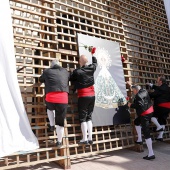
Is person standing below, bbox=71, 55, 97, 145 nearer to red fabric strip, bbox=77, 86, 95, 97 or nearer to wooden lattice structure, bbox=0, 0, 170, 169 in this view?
red fabric strip, bbox=77, 86, 95, 97

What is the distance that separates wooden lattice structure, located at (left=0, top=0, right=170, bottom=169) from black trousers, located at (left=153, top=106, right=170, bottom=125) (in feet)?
1.81

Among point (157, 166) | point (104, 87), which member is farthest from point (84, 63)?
point (157, 166)

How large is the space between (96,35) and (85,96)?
1.49 meters

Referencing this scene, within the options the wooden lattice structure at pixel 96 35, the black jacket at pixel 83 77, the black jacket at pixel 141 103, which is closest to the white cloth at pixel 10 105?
the wooden lattice structure at pixel 96 35

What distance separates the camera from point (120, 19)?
460cm

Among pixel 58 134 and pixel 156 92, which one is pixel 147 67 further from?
pixel 58 134

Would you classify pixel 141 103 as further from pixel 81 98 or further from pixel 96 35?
pixel 96 35

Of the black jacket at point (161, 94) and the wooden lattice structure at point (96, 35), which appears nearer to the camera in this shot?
the wooden lattice structure at point (96, 35)

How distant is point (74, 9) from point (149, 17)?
2408 mm

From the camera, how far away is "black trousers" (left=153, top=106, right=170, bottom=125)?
428 centimetres

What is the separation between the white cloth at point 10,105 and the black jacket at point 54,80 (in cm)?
40

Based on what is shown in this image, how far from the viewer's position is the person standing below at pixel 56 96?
9.36 feet

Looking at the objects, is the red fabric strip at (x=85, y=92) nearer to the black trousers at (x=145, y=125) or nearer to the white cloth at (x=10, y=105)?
the white cloth at (x=10, y=105)

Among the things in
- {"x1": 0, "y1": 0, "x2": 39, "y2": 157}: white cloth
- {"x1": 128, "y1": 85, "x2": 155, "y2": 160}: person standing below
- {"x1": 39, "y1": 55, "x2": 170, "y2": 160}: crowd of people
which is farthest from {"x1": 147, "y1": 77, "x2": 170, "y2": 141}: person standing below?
{"x1": 0, "y1": 0, "x2": 39, "y2": 157}: white cloth
